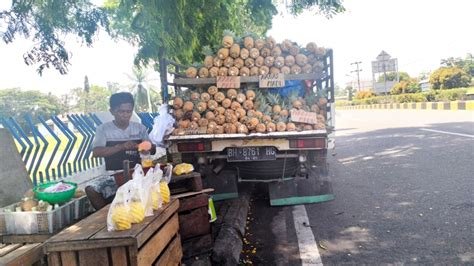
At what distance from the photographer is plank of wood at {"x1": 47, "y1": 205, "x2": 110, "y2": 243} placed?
2279mm

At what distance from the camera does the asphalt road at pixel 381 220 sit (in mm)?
3539

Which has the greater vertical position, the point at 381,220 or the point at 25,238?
the point at 25,238

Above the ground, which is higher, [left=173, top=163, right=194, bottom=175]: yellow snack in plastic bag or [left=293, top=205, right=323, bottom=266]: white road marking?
[left=173, top=163, right=194, bottom=175]: yellow snack in plastic bag

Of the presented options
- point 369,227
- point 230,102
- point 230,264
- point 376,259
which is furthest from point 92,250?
point 230,102

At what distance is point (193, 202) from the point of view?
3.57 m

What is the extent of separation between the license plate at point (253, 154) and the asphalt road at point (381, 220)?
76 centimetres

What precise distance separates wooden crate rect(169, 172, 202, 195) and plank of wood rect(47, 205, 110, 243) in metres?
1.09

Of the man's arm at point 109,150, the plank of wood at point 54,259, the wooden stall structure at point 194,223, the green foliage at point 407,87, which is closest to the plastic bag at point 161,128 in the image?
the man's arm at point 109,150

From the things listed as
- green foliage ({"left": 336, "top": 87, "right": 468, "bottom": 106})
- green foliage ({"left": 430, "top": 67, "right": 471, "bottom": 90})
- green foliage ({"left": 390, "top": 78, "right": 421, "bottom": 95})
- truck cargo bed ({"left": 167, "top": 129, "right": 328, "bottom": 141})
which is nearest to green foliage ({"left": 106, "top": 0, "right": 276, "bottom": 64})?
truck cargo bed ({"left": 167, "top": 129, "right": 328, "bottom": 141})

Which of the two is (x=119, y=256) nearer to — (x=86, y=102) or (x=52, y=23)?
(x=52, y=23)

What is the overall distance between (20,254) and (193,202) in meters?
1.46

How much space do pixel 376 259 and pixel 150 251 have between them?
2070 mm

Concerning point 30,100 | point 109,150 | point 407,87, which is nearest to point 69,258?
point 109,150

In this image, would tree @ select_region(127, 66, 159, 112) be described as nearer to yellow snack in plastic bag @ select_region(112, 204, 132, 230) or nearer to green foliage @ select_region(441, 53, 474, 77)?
green foliage @ select_region(441, 53, 474, 77)
